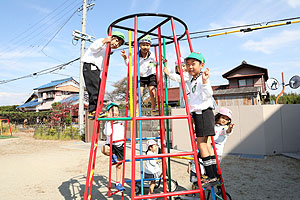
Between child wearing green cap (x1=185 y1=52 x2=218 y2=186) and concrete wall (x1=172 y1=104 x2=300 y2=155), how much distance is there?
467cm

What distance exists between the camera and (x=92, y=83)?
8.98 feet

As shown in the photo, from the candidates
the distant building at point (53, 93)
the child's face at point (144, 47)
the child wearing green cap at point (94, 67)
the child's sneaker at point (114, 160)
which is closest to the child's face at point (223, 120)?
the child's face at point (144, 47)

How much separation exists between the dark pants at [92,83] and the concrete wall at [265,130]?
5129 millimetres

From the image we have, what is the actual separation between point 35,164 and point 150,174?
424 cm

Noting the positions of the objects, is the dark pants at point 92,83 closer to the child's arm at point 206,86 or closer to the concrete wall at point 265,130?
the child's arm at point 206,86

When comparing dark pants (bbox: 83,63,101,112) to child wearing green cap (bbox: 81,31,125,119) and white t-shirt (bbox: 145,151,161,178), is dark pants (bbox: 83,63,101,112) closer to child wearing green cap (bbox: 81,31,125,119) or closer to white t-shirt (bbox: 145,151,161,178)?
child wearing green cap (bbox: 81,31,125,119)

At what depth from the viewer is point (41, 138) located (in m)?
12.2

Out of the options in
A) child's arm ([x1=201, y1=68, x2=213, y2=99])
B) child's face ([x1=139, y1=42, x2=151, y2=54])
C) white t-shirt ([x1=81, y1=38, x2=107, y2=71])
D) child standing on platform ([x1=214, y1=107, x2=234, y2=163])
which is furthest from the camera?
child's face ([x1=139, y1=42, x2=151, y2=54])

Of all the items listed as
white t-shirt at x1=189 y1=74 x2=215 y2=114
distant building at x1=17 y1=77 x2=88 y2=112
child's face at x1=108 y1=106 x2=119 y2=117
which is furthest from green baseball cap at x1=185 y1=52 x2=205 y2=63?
distant building at x1=17 y1=77 x2=88 y2=112

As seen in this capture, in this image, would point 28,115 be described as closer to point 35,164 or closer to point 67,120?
point 67,120

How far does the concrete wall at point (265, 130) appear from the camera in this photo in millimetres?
6168

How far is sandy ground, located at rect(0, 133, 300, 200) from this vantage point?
3.47m

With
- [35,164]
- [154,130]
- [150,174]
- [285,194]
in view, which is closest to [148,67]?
[150,174]

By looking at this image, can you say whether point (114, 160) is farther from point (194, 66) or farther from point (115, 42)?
point (194, 66)
